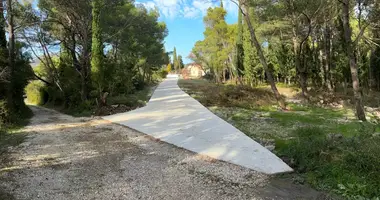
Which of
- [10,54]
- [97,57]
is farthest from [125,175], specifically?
[97,57]

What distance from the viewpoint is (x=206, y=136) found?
7410 millimetres

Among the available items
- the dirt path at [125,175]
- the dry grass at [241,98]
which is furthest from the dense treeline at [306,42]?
the dirt path at [125,175]

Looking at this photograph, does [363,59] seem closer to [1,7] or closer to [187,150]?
[187,150]

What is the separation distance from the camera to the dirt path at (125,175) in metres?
3.99

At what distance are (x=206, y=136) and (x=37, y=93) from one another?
17.4 m

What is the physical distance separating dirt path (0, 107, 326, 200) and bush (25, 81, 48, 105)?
13.8 meters

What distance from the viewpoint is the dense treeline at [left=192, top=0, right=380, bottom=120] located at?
13.0 meters

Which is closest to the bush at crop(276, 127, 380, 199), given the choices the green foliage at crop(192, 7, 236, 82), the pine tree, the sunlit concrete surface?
the sunlit concrete surface

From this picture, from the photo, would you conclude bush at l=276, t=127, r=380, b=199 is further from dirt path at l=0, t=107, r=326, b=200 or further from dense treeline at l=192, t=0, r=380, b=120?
dense treeline at l=192, t=0, r=380, b=120

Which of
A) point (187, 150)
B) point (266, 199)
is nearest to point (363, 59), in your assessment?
point (187, 150)

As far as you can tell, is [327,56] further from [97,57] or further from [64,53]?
[64,53]

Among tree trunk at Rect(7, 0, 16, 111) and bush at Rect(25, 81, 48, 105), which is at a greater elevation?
tree trunk at Rect(7, 0, 16, 111)

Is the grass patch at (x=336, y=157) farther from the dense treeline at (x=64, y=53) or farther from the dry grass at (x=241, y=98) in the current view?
the dense treeline at (x=64, y=53)

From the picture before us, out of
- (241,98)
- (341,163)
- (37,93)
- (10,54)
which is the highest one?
(10,54)
